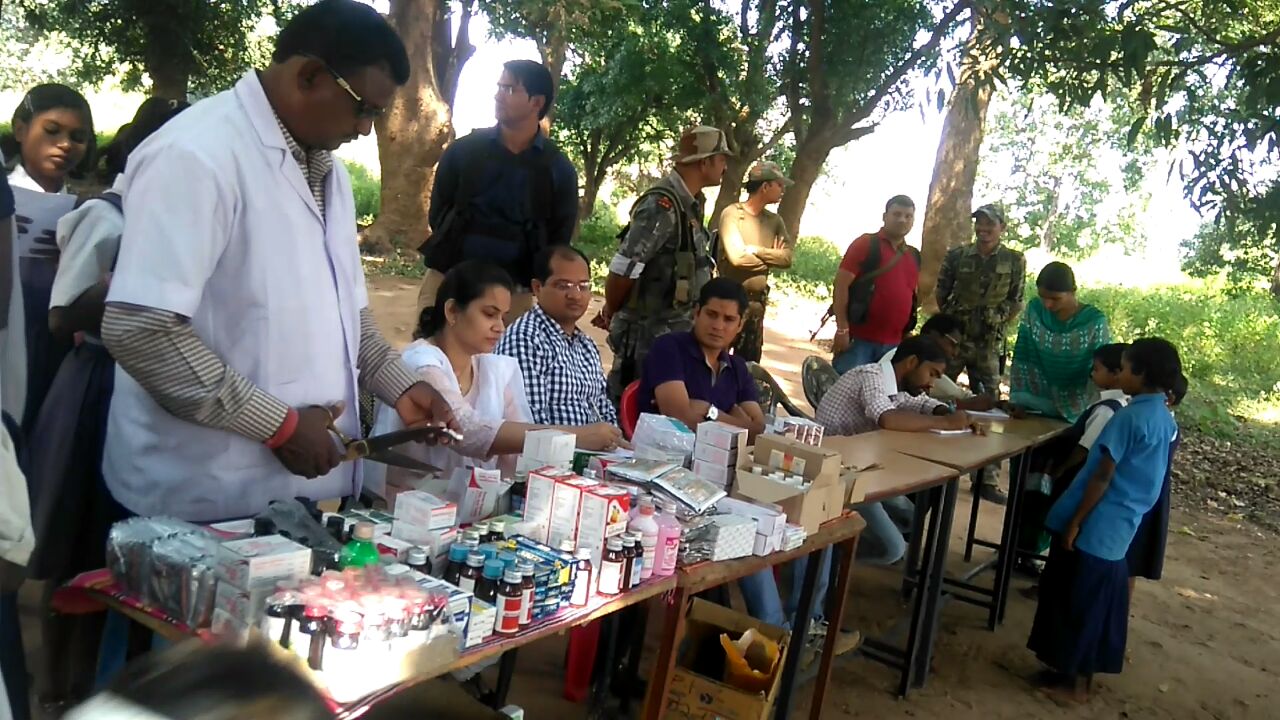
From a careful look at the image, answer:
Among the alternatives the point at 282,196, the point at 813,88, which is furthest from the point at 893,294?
the point at 813,88

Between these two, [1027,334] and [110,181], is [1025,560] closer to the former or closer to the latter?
[1027,334]

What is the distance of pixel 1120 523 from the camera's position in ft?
13.1

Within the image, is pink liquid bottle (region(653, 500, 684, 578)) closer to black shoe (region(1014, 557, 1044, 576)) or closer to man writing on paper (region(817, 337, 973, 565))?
man writing on paper (region(817, 337, 973, 565))

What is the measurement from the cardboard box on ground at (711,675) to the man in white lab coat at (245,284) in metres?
1.40

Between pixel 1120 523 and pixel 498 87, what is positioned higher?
pixel 498 87

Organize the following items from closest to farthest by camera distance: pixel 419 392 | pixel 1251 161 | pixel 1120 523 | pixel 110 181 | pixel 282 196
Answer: pixel 282 196 → pixel 419 392 → pixel 110 181 → pixel 1120 523 → pixel 1251 161

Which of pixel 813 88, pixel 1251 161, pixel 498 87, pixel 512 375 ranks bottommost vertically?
pixel 512 375

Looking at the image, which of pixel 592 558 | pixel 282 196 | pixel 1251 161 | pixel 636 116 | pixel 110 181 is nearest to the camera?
pixel 282 196

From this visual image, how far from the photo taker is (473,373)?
10.7 feet

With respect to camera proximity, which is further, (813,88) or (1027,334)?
(813,88)

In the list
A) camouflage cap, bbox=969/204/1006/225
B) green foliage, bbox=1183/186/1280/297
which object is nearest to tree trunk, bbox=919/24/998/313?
green foliage, bbox=1183/186/1280/297

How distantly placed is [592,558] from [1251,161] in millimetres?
4356

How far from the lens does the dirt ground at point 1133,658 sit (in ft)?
12.6

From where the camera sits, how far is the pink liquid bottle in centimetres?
234
